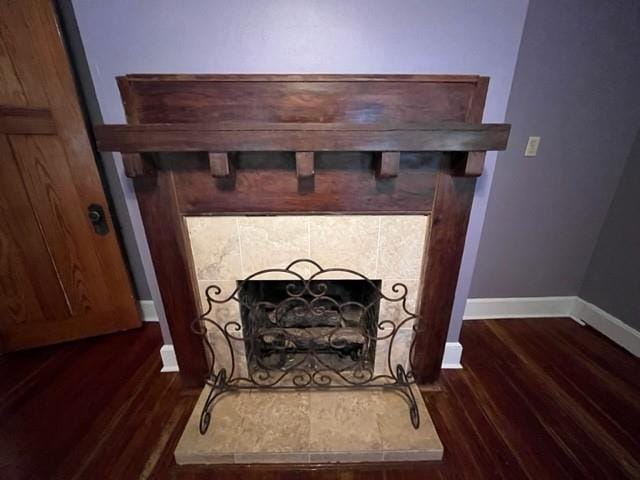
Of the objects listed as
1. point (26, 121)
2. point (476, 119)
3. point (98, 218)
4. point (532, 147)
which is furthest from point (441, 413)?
point (26, 121)

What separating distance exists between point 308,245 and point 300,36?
746 millimetres

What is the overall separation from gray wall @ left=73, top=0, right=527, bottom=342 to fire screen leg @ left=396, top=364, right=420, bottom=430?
125cm

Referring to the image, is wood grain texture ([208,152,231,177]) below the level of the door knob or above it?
above

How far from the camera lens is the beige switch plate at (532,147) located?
1464 millimetres

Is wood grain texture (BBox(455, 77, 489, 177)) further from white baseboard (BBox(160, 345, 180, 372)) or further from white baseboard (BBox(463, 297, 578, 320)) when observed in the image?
white baseboard (BBox(160, 345, 180, 372))

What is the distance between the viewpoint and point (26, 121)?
4.11 feet

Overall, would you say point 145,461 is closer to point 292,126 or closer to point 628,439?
point 292,126

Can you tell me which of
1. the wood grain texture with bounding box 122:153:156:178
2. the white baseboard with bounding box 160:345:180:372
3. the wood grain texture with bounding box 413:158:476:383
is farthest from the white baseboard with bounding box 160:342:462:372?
the wood grain texture with bounding box 122:153:156:178

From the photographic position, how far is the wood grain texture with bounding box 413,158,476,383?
3.35 feet

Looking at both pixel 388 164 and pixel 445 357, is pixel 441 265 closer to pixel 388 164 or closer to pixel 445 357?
pixel 388 164

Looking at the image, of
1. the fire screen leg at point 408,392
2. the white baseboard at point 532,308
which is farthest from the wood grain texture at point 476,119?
the white baseboard at point 532,308

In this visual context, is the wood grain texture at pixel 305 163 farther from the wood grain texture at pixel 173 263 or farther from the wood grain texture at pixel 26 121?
the wood grain texture at pixel 26 121

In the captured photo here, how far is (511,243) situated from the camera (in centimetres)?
168

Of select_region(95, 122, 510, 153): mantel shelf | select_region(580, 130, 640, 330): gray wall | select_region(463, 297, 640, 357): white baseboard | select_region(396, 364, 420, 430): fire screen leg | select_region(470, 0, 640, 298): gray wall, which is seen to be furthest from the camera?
select_region(463, 297, 640, 357): white baseboard
